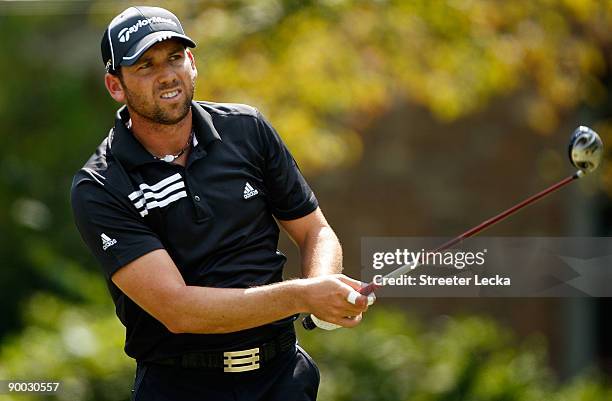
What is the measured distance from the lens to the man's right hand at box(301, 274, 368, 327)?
351 centimetres

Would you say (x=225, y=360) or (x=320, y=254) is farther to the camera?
(x=320, y=254)

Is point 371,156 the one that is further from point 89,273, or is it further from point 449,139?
point 89,273

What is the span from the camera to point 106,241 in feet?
12.4

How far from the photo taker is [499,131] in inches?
373

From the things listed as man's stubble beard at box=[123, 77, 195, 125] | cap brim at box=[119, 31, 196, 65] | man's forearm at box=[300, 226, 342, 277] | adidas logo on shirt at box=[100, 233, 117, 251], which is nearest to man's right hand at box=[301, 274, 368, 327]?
man's forearm at box=[300, 226, 342, 277]

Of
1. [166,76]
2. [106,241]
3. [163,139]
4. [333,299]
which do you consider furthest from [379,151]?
[333,299]

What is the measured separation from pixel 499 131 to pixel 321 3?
298 cm

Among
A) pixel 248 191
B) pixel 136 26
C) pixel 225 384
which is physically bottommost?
pixel 225 384

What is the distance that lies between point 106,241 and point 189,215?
281 millimetres

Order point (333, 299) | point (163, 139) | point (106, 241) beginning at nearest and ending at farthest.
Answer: point (333, 299), point (106, 241), point (163, 139)

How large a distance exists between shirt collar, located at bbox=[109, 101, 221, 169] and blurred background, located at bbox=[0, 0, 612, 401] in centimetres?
276

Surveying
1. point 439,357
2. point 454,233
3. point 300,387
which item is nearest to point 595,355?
point 454,233

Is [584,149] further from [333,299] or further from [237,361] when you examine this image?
[237,361]

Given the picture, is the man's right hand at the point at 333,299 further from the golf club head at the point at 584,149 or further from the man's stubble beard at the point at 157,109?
the golf club head at the point at 584,149
